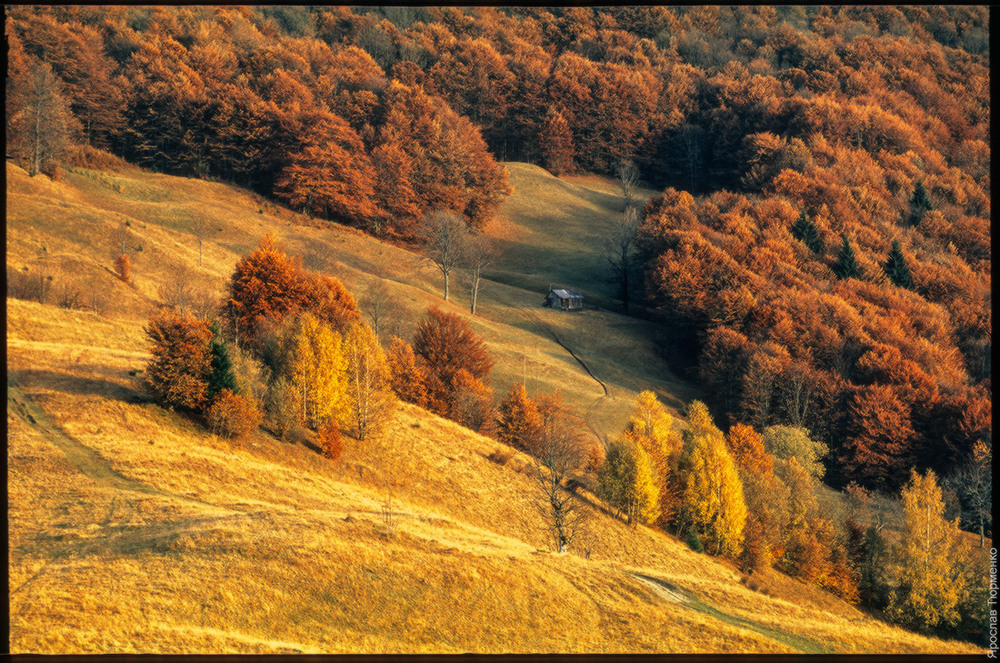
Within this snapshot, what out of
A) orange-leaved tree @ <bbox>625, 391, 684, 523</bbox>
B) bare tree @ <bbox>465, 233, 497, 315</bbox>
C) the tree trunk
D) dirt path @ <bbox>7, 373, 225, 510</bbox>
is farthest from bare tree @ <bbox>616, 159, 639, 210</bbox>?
dirt path @ <bbox>7, 373, 225, 510</bbox>

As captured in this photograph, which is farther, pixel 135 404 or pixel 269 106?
pixel 269 106

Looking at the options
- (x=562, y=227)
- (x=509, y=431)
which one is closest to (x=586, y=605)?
(x=509, y=431)

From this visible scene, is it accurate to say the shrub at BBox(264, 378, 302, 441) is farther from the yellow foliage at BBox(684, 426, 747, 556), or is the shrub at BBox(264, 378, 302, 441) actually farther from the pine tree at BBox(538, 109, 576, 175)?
the pine tree at BBox(538, 109, 576, 175)

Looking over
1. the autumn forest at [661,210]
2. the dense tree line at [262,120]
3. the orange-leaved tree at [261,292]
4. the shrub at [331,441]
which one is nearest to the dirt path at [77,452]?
the autumn forest at [661,210]

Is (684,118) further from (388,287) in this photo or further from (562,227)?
(388,287)

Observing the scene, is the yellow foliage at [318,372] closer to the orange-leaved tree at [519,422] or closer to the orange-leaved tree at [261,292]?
the orange-leaved tree at [261,292]

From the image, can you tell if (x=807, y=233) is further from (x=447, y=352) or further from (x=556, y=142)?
(x=447, y=352)
